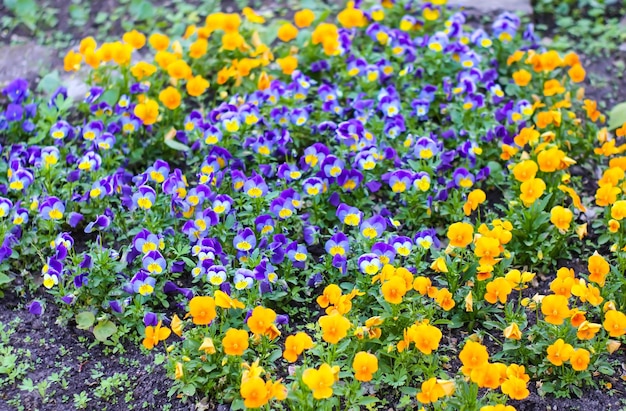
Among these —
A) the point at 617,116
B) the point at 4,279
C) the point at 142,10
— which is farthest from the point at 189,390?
the point at 142,10

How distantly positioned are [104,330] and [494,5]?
145 inches

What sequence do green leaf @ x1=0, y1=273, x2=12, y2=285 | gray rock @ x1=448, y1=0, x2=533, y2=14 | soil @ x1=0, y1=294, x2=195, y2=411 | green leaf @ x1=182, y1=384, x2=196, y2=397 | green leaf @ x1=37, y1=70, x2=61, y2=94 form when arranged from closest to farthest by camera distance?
1. green leaf @ x1=182, y1=384, x2=196, y2=397
2. soil @ x1=0, y1=294, x2=195, y2=411
3. green leaf @ x1=0, y1=273, x2=12, y2=285
4. green leaf @ x1=37, y1=70, x2=61, y2=94
5. gray rock @ x1=448, y1=0, x2=533, y2=14

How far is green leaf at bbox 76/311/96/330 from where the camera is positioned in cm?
345

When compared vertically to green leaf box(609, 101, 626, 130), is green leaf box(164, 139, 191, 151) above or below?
above

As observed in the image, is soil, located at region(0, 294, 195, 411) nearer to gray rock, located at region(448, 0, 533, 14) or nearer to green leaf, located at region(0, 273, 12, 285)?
green leaf, located at region(0, 273, 12, 285)

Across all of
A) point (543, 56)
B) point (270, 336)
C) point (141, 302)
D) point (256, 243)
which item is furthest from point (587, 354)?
point (543, 56)

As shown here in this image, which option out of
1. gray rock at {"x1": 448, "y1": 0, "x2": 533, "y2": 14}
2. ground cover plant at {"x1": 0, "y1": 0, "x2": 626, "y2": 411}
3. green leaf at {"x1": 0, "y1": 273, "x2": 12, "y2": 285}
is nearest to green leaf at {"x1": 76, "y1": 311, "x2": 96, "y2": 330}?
ground cover plant at {"x1": 0, "y1": 0, "x2": 626, "y2": 411}

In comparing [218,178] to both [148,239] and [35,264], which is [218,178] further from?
[35,264]

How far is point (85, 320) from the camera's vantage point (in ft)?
11.4

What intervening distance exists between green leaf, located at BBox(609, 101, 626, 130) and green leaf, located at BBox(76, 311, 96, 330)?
3.08m

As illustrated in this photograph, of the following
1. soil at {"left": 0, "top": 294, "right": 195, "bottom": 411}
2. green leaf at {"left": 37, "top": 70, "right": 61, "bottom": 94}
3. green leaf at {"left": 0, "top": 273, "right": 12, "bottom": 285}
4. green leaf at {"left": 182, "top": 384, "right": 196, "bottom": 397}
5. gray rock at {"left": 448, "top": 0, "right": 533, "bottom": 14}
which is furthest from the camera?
gray rock at {"left": 448, "top": 0, "right": 533, "bottom": 14}

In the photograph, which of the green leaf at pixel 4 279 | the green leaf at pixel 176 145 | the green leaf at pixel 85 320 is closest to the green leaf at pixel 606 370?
the green leaf at pixel 85 320

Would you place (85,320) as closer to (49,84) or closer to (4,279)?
(4,279)

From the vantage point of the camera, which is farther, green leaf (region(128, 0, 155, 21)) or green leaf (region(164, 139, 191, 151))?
green leaf (region(128, 0, 155, 21))
